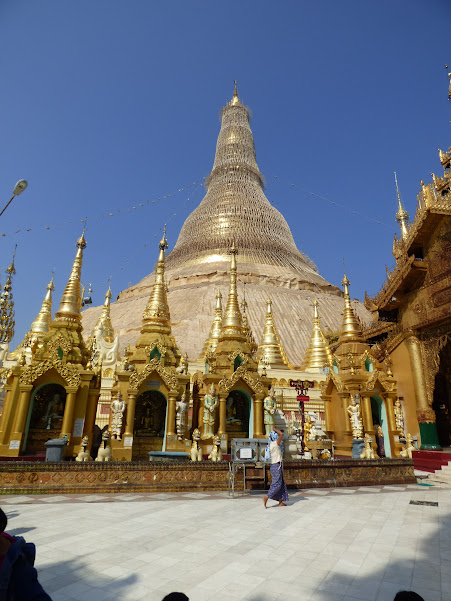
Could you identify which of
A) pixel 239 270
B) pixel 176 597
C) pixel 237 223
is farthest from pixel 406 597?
pixel 237 223

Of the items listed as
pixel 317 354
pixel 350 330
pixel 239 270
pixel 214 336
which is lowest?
pixel 350 330

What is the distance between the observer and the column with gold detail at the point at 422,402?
14.7 m

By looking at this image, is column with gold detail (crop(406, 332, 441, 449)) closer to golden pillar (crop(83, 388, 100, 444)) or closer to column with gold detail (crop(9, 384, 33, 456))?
golden pillar (crop(83, 388, 100, 444))

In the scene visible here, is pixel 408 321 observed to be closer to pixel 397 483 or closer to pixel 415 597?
pixel 397 483

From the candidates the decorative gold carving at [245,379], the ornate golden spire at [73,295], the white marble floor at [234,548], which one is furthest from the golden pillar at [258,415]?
the ornate golden spire at [73,295]

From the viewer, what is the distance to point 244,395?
600 inches

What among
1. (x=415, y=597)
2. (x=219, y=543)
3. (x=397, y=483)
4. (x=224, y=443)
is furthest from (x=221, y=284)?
(x=415, y=597)

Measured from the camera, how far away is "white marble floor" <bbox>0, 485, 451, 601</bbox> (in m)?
3.59

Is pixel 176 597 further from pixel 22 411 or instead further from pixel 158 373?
pixel 158 373

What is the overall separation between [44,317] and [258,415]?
16.5 metres

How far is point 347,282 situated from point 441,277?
6.69 meters

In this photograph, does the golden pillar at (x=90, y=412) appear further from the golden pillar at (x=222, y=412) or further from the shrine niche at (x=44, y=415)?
the golden pillar at (x=222, y=412)

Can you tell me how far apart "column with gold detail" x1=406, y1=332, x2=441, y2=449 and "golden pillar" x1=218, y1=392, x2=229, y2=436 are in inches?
318

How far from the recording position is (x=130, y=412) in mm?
12555
